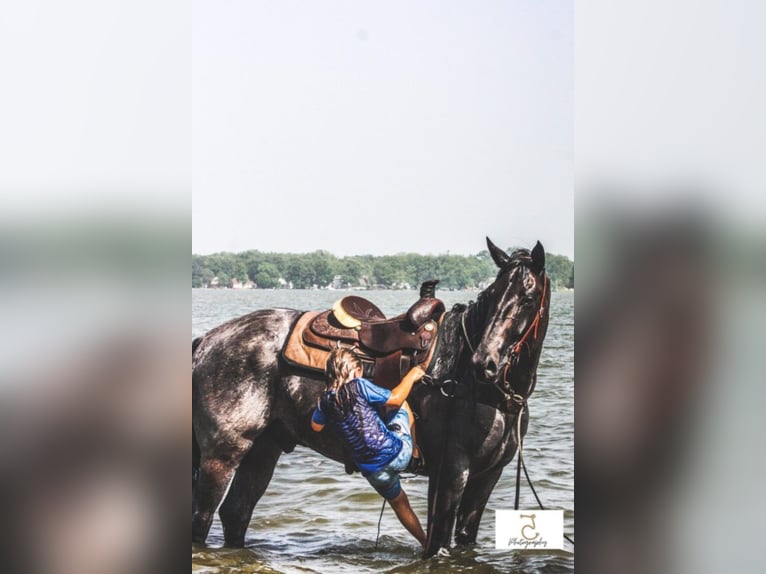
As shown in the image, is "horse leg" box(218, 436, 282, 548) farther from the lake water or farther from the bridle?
the bridle

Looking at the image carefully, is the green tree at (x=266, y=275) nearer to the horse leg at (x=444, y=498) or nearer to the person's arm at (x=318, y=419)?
the person's arm at (x=318, y=419)

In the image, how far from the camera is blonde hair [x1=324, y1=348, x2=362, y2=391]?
4.90 meters

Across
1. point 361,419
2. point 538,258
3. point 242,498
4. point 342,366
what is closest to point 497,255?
point 538,258

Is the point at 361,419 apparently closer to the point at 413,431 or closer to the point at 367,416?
the point at 367,416

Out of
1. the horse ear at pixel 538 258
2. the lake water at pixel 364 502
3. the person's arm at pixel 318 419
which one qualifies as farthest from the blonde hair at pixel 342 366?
the horse ear at pixel 538 258

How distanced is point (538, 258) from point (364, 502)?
1.48 metres

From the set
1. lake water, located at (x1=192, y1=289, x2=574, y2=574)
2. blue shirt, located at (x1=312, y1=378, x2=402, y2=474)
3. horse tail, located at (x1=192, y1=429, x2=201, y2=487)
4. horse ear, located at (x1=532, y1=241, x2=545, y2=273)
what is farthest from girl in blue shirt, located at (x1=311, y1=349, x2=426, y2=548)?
horse ear, located at (x1=532, y1=241, x2=545, y2=273)

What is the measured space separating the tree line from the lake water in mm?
54

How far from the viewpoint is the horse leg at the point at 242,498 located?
5.05 m

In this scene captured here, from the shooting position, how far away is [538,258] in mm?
4715
